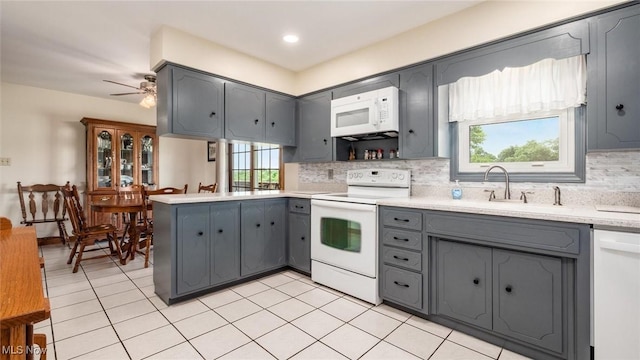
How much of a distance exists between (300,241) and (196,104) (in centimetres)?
176

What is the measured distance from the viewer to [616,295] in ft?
4.90

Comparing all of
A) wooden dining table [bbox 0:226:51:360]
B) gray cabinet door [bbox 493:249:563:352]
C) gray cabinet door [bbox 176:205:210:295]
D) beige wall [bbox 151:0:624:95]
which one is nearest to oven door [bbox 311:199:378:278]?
gray cabinet door [bbox 493:249:563:352]

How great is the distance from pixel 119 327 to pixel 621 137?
354 centimetres

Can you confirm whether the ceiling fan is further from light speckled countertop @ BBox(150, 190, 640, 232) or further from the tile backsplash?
the tile backsplash

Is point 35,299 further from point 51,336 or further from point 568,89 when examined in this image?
point 568,89

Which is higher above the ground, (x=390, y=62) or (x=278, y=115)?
(x=390, y=62)

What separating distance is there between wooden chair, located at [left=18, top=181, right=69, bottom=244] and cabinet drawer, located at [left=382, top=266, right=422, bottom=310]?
15.8 feet

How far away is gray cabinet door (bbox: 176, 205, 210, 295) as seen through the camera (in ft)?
8.22

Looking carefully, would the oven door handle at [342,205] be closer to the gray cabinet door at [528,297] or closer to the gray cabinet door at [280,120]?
the gray cabinet door at [528,297]

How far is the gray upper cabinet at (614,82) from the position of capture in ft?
5.74

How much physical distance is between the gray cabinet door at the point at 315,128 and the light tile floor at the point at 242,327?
1.51 metres

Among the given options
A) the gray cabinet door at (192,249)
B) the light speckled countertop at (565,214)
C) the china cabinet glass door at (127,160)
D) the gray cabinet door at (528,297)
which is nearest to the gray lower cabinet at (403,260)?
the light speckled countertop at (565,214)

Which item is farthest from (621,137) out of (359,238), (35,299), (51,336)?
(51,336)

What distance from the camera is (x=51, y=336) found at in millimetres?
1986
